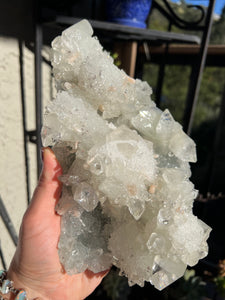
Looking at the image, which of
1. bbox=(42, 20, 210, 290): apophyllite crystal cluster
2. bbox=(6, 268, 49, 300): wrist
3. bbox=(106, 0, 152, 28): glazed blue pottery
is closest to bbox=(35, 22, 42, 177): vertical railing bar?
bbox=(106, 0, 152, 28): glazed blue pottery

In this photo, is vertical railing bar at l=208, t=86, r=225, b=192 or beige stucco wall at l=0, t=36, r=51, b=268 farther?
vertical railing bar at l=208, t=86, r=225, b=192

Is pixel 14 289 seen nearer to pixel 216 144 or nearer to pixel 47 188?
pixel 47 188

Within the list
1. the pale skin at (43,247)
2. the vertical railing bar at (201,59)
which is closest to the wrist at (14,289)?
the pale skin at (43,247)

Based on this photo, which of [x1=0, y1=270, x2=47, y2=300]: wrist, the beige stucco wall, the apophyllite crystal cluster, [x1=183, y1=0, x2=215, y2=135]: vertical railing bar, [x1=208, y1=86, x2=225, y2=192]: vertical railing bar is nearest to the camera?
the apophyllite crystal cluster

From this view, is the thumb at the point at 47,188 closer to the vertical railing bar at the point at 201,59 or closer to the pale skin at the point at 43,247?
the pale skin at the point at 43,247

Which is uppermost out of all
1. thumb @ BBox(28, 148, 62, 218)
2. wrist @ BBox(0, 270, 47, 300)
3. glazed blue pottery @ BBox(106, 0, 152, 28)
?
glazed blue pottery @ BBox(106, 0, 152, 28)

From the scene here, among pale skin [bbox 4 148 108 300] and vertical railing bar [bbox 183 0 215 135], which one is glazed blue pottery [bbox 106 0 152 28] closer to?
vertical railing bar [bbox 183 0 215 135]
